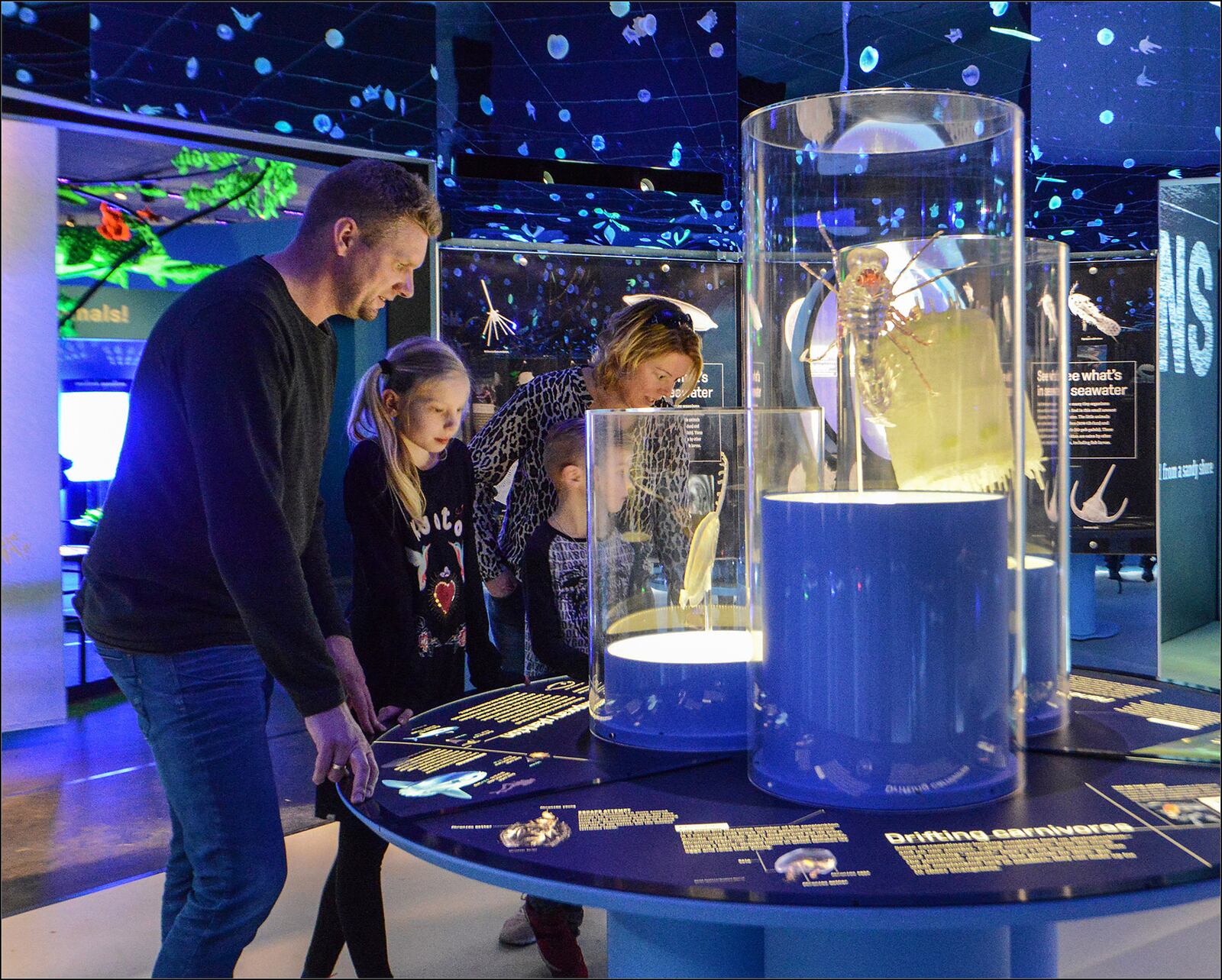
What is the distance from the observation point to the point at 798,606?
125 cm

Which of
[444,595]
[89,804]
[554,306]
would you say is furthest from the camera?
[554,306]

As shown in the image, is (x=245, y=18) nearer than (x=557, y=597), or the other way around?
(x=557, y=597)

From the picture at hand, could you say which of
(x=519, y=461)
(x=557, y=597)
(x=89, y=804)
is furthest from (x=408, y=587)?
(x=89, y=804)

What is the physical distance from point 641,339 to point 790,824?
1.51 metres

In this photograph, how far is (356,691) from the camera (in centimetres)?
182

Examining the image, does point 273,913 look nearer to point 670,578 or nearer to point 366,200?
point 670,578

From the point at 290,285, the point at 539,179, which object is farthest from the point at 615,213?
the point at 290,285

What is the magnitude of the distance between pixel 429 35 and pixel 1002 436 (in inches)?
113

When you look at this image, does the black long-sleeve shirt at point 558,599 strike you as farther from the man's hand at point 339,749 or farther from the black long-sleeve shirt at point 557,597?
the man's hand at point 339,749

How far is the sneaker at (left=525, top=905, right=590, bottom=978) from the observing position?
235 centimetres

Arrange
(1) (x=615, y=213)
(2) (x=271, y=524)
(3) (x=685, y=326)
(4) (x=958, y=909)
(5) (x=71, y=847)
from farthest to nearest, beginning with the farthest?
(1) (x=615, y=213)
(5) (x=71, y=847)
(3) (x=685, y=326)
(2) (x=271, y=524)
(4) (x=958, y=909)

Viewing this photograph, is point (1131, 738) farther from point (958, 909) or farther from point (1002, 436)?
point (958, 909)

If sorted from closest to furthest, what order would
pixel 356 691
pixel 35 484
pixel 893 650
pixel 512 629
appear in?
pixel 893 650, pixel 356 691, pixel 512 629, pixel 35 484

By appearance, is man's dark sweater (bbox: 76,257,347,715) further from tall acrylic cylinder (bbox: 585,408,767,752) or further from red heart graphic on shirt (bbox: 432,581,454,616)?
red heart graphic on shirt (bbox: 432,581,454,616)
